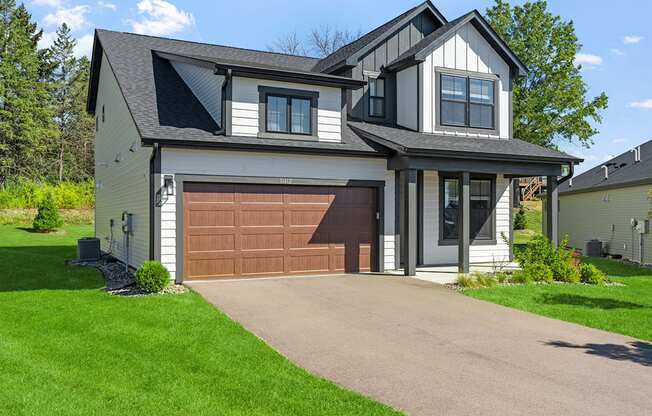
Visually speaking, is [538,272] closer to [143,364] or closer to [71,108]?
[143,364]

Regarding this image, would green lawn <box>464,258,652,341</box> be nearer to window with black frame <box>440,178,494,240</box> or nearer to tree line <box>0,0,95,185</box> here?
window with black frame <box>440,178,494,240</box>

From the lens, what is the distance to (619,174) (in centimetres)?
2281

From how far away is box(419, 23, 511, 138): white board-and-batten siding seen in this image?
1595 cm

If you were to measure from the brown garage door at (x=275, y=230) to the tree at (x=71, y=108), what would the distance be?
46842 mm

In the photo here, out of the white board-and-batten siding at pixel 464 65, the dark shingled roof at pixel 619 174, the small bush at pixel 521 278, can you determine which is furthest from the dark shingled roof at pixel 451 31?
the dark shingled roof at pixel 619 174

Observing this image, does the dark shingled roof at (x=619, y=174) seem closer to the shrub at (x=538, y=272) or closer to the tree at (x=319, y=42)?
the shrub at (x=538, y=272)

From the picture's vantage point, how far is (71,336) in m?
7.32

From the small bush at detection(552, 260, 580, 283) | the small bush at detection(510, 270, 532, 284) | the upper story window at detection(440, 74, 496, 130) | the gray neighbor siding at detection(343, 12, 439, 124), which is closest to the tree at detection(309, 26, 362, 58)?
the gray neighbor siding at detection(343, 12, 439, 124)

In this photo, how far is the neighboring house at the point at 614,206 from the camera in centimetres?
2020

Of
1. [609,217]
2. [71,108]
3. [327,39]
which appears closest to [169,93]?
[609,217]

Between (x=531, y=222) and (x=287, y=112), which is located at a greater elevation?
(x=287, y=112)

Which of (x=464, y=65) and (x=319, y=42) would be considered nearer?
(x=464, y=65)

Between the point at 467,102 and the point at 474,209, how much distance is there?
131 inches

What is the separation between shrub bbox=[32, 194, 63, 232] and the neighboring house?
84.2 ft
